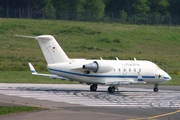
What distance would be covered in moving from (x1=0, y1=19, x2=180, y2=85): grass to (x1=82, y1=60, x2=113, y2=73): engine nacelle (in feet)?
107

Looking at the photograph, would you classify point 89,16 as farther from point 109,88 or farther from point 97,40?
point 109,88

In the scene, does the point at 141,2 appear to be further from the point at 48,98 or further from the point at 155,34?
the point at 48,98

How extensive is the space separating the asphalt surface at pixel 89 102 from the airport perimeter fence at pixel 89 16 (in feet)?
216

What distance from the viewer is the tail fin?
4456 centimetres

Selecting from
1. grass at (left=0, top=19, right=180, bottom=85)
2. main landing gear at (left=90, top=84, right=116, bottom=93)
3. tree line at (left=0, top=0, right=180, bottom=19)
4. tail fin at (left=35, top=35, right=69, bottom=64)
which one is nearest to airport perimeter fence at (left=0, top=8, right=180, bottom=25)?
tree line at (left=0, top=0, right=180, bottom=19)

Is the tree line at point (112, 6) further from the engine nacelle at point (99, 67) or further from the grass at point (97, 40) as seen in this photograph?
the engine nacelle at point (99, 67)

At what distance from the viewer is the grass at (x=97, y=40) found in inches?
3383

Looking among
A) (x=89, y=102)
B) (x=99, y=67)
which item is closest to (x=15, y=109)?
(x=89, y=102)

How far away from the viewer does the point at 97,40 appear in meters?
99.4

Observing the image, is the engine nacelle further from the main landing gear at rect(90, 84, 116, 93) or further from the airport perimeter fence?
the airport perimeter fence

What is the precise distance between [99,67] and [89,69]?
0.89m

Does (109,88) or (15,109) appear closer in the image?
(15,109)

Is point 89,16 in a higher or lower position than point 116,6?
lower

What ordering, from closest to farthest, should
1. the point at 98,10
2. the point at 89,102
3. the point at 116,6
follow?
1. the point at 89,102
2. the point at 98,10
3. the point at 116,6
